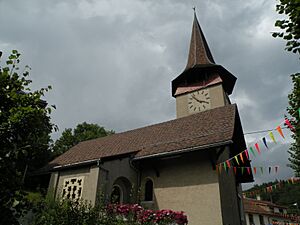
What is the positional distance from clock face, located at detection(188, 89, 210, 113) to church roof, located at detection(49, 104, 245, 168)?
3.77 meters

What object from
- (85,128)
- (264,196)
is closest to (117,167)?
(85,128)

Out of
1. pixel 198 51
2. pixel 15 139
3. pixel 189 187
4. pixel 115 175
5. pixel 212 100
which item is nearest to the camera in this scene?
pixel 15 139

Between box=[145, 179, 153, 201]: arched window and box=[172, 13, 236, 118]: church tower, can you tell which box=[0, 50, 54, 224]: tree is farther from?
box=[172, 13, 236, 118]: church tower

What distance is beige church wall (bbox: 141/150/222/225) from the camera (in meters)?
10.2

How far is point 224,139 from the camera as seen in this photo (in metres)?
10.2

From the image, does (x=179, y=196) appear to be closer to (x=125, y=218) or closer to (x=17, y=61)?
(x=125, y=218)

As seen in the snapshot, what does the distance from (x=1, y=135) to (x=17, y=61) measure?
4.59 feet

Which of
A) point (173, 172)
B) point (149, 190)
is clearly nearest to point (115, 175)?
point (149, 190)

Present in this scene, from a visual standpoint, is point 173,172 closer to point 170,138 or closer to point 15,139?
point 170,138

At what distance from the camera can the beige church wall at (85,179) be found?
1048 cm

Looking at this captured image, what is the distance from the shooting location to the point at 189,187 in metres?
11.1

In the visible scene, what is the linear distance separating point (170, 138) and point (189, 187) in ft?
10.9

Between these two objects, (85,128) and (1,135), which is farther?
(85,128)

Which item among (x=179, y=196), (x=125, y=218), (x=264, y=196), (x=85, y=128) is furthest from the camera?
(x=264, y=196)
